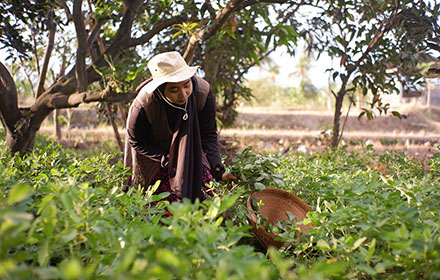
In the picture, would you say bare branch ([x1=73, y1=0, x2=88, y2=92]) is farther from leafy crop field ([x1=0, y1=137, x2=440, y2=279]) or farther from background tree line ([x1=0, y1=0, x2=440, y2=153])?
leafy crop field ([x1=0, y1=137, x2=440, y2=279])

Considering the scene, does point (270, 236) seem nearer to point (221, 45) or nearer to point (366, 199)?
point (366, 199)

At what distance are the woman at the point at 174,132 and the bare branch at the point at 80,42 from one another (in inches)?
56.0

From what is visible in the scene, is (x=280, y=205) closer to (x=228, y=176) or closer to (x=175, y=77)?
(x=228, y=176)

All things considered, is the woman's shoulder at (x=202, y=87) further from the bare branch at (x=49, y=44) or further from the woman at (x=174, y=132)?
the bare branch at (x=49, y=44)

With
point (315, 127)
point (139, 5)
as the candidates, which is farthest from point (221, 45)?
point (315, 127)

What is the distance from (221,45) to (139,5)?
43.2 inches

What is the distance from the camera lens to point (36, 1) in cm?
347

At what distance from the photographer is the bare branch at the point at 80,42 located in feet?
10.9

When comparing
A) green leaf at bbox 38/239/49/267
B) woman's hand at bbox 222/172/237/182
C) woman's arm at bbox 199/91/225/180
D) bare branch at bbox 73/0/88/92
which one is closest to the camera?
green leaf at bbox 38/239/49/267

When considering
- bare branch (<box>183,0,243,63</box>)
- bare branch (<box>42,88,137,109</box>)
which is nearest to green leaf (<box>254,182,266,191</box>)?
bare branch (<box>183,0,243,63</box>)

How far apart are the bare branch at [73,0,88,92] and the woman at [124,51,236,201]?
1.42m

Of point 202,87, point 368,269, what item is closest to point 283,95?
point 202,87

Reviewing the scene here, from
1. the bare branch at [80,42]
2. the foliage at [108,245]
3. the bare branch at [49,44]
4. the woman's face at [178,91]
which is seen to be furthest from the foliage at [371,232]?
the bare branch at [49,44]

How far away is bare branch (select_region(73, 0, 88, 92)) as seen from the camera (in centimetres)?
331
